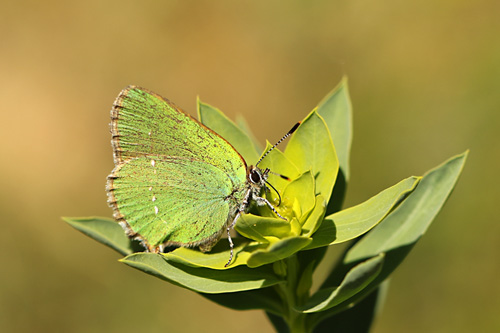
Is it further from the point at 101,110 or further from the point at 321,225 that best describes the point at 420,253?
the point at 101,110

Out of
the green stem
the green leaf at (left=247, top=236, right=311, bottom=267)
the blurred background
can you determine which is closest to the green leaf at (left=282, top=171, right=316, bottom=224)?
the green stem

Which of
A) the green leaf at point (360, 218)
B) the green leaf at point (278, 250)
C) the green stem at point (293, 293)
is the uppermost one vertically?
the green leaf at point (278, 250)

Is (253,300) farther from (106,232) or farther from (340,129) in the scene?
(340,129)

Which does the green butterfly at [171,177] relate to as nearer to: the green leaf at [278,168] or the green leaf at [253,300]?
the green leaf at [278,168]

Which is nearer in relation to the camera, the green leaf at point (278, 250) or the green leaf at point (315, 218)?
the green leaf at point (278, 250)

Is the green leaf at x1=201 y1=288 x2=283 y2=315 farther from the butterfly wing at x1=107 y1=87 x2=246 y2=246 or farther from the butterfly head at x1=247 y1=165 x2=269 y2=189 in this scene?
the butterfly head at x1=247 y1=165 x2=269 y2=189

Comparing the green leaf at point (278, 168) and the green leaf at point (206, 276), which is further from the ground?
the green leaf at point (278, 168)

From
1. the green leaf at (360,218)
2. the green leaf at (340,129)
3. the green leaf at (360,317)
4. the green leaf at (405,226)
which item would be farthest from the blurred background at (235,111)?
the green leaf at (360,218)

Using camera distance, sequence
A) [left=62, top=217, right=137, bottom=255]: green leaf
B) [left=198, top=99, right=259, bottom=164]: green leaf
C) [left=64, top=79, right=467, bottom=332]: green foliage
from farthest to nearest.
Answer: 1. [left=198, top=99, right=259, bottom=164]: green leaf
2. [left=62, top=217, right=137, bottom=255]: green leaf
3. [left=64, top=79, right=467, bottom=332]: green foliage
